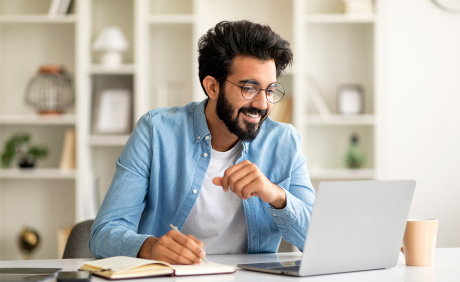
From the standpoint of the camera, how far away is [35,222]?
9.36ft

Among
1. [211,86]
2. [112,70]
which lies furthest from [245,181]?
[112,70]

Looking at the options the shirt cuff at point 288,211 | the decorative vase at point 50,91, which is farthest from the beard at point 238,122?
the decorative vase at point 50,91

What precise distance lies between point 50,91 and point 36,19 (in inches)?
16.5

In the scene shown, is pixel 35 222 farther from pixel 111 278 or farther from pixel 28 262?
pixel 111 278

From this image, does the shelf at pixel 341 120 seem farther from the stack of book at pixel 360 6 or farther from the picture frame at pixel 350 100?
the stack of book at pixel 360 6

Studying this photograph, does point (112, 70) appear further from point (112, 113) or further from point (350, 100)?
point (350, 100)

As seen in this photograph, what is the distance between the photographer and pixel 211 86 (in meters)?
1.55

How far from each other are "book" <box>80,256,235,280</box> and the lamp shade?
193 cm

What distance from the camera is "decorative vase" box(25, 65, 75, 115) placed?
2.70 m

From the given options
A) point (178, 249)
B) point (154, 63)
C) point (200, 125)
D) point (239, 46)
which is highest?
point (154, 63)

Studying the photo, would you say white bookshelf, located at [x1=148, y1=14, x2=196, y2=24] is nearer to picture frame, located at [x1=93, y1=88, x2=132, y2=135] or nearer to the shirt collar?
picture frame, located at [x1=93, y1=88, x2=132, y2=135]

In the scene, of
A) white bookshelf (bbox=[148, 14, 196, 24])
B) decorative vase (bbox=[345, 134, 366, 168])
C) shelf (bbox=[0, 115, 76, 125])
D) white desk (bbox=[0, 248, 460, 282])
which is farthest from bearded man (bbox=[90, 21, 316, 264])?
shelf (bbox=[0, 115, 76, 125])

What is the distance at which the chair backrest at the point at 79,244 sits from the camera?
1.31 m

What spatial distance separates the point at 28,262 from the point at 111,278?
1.15 ft
